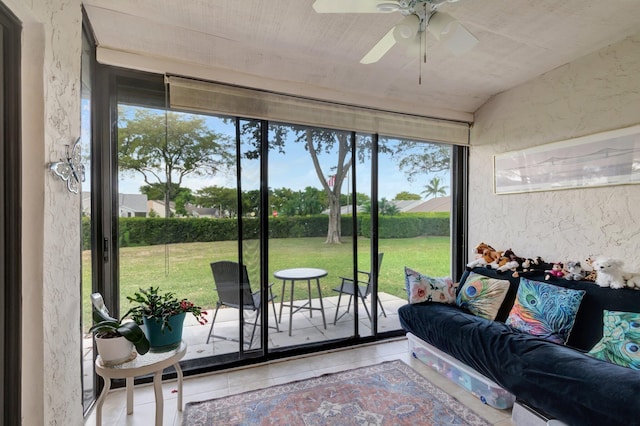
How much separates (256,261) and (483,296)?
196cm

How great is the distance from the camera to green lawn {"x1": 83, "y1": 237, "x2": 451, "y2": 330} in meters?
2.20

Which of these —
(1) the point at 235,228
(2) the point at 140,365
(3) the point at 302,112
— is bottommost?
(2) the point at 140,365

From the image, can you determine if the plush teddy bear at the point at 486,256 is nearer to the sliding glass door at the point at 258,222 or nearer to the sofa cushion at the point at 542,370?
the sliding glass door at the point at 258,222

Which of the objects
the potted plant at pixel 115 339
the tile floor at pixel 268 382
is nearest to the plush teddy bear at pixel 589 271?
the tile floor at pixel 268 382

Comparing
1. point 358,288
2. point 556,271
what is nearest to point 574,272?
point 556,271

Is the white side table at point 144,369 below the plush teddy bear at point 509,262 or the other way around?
below

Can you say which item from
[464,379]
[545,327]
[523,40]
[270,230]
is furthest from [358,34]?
[464,379]

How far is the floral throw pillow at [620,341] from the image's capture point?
1610 mm

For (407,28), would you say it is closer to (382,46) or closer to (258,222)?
(382,46)

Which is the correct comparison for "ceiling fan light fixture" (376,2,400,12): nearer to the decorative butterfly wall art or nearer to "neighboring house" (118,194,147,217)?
the decorative butterfly wall art

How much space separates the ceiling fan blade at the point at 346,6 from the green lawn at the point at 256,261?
1.75m

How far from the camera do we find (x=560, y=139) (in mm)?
2441

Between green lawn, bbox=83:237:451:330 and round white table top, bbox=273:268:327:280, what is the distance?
0.12ft

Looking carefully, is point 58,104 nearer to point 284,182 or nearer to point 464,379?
point 284,182
